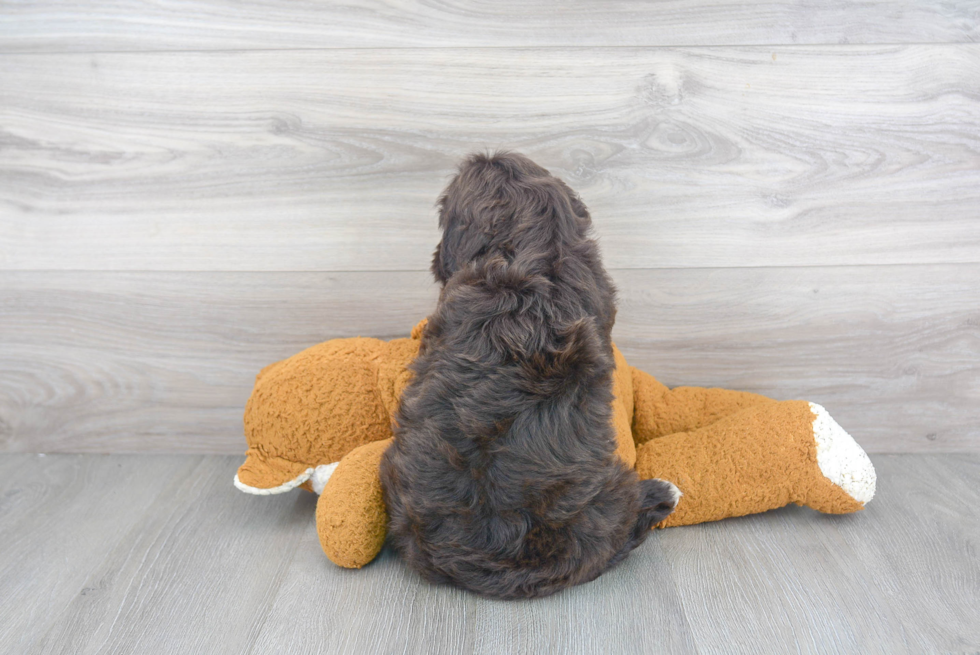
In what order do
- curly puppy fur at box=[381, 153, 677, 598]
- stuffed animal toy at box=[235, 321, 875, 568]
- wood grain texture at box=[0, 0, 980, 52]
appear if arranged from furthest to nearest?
wood grain texture at box=[0, 0, 980, 52] < stuffed animal toy at box=[235, 321, 875, 568] < curly puppy fur at box=[381, 153, 677, 598]

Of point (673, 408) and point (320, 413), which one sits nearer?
point (320, 413)

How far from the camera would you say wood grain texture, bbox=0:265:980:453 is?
1216 mm

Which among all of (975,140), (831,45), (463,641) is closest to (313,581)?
(463,641)

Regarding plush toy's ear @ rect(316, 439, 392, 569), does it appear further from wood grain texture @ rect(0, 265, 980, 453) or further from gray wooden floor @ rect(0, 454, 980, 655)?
wood grain texture @ rect(0, 265, 980, 453)

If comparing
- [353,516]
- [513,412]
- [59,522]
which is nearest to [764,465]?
[513,412]

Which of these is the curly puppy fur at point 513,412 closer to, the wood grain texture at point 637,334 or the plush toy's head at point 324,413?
the plush toy's head at point 324,413

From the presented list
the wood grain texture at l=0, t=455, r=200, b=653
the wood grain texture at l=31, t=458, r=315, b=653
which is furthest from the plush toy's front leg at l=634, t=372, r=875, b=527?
the wood grain texture at l=0, t=455, r=200, b=653

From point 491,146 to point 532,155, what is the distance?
72 mm

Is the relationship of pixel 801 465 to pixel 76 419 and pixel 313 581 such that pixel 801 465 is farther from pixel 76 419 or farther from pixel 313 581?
pixel 76 419

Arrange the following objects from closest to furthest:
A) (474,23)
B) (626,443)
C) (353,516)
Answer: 1. (353,516)
2. (626,443)
3. (474,23)

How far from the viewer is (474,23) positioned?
3.75 feet

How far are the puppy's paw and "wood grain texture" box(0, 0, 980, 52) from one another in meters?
0.72

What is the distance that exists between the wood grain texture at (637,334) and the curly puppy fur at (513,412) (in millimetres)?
397

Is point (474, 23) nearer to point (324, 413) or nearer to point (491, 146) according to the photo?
point (491, 146)
